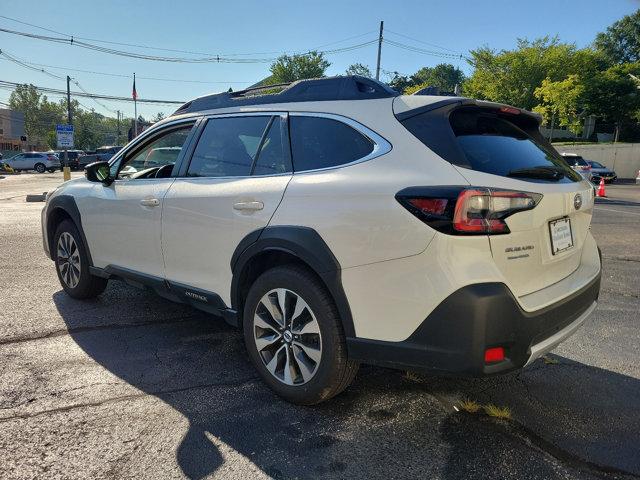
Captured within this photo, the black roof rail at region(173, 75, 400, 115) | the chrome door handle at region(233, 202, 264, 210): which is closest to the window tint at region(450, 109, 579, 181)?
the black roof rail at region(173, 75, 400, 115)

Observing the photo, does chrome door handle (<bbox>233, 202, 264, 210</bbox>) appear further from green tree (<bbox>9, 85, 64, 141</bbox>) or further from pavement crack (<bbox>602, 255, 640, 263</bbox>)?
green tree (<bbox>9, 85, 64, 141</bbox>)

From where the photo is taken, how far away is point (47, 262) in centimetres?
641

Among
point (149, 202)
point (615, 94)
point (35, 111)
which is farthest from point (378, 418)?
point (35, 111)

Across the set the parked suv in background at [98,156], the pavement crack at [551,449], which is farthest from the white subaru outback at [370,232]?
the parked suv in background at [98,156]

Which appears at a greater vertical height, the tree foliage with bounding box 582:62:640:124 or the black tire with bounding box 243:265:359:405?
the tree foliage with bounding box 582:62:640:124

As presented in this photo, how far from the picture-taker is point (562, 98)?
40094 millimetres

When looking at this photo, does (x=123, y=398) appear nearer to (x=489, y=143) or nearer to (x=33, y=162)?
(x=489, y=143)

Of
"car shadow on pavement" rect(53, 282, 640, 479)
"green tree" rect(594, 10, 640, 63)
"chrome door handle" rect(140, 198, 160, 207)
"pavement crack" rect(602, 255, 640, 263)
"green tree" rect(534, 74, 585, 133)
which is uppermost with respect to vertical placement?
"green tree" rect(594, 10, 640, 63)

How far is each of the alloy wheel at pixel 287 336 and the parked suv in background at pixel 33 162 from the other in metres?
43.5

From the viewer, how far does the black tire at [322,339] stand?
102 inches

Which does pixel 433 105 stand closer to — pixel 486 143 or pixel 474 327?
pixel 486 143

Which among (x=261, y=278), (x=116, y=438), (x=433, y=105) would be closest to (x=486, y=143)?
(x=433, y=105)

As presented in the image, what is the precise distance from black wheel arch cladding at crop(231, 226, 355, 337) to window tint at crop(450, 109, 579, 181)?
0.85m

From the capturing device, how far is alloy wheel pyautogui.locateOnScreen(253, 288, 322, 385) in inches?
107
